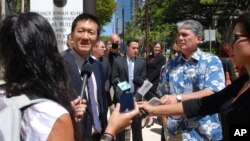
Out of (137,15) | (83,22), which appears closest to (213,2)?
(137,15)

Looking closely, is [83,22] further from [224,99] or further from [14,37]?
[14,37]

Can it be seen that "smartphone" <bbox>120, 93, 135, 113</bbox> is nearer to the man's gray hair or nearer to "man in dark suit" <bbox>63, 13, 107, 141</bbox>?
"man in dark suit" <bbox>63, 13, 107, 141</bbox>

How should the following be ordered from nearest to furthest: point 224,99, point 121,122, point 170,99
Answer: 1. point 121,122
2. point 224,99
3. point 170,99

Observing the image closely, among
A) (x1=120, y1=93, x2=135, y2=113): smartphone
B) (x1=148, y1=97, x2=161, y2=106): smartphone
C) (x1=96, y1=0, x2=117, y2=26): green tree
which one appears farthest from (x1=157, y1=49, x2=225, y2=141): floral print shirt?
(x1=96, y1=0, x2=117, y2=26): green tree

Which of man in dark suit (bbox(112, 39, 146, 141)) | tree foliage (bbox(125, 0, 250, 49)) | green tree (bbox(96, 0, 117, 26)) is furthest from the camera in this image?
green tree (bbox(96, 0, 117, 26))

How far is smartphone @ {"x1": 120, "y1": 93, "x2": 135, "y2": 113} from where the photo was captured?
2442 millimetres

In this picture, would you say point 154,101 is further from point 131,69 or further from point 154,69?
point 154,69

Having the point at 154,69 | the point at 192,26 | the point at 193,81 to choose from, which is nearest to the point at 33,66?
the point at 193,81

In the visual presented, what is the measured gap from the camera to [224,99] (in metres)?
3.12

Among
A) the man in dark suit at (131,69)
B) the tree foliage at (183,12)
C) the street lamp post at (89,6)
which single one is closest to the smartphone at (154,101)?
the street lamp post at (89,6)

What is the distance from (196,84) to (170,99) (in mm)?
399

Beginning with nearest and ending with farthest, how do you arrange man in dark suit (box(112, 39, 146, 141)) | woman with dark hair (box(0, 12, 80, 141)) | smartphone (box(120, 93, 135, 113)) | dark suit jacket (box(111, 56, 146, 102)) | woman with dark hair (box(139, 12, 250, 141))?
woman with dark hair (box(0, 12, 80, 141)), smartphone (box(120, 93, 135, 113)), woman with dark hair (box(139, 12, 250, 141)), man in dark suit (box(112, 39, 146, 141)), dark suit jacket (box(111, 56, 146, 102))

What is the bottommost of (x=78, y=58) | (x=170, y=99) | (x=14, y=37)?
(x=170, y=99)

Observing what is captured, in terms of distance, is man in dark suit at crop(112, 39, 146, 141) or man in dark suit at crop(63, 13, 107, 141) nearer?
man in dark suit at crop(63, 13, 107, 141)
